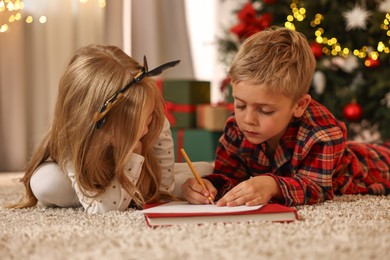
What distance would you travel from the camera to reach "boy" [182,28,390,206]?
1.21 meters

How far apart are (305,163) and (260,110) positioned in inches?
6.5

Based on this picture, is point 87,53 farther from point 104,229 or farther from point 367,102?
point 367,102

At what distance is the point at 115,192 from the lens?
3.91 feet

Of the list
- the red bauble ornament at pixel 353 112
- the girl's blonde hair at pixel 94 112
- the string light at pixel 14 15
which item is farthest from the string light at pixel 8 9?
the red bauble ornament at pixel 353 112

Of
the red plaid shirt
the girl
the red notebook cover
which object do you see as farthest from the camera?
the red plaid shirt

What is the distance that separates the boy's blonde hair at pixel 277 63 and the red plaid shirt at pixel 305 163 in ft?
0.30

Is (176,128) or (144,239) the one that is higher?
(144,239)

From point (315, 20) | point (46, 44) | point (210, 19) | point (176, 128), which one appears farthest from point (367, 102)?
point (46, 44)

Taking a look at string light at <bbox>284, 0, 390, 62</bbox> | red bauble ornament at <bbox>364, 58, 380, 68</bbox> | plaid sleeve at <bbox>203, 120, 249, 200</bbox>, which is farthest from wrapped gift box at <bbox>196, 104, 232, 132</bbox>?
plaid sleeve at <bbox>203, 120, 249, 200</bbox>

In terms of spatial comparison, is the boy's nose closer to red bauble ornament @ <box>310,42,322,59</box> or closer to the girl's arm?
the girl's arm

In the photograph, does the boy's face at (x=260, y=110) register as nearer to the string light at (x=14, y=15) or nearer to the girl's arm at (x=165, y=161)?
the girl's arm at (x=165, y=161)

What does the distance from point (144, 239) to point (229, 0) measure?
2404 millimetres

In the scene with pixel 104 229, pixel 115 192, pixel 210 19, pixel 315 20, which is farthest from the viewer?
pixel 210 19

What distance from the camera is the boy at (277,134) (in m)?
1.21
